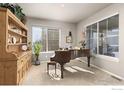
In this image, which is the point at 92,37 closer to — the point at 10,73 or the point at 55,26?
the point at 55,26

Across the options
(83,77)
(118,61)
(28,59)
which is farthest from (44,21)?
(118,61)

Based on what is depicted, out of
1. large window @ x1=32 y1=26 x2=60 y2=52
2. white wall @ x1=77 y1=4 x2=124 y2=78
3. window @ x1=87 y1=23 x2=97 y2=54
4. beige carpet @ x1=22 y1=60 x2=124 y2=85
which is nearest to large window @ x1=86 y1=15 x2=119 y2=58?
window @ x1=87 y1=23 x2=97 y2=54

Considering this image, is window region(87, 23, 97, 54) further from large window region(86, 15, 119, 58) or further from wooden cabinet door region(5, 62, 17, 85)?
wooden cabinet door region(5, 62, 17, 85)

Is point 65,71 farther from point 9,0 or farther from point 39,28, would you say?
point 9,0

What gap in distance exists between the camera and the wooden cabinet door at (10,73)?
226 centimetres

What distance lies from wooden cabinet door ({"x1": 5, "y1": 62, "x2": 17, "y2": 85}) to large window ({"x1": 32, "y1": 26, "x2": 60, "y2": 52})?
621mm

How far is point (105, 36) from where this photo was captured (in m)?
3.32

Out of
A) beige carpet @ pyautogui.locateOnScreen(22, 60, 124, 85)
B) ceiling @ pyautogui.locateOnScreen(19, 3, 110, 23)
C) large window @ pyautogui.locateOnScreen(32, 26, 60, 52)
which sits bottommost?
beige carpet @ pyautogui.locateOnScreen(22, 60, 124, 85)

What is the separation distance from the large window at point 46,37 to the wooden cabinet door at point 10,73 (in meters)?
0.62

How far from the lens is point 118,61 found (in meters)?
3.05

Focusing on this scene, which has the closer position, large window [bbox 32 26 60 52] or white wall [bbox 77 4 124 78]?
large window [bbox 32 26 60 52]

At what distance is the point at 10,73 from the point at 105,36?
8.26ft

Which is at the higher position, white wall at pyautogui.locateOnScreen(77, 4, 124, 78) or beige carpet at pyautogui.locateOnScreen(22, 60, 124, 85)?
white wall at pyautogui.locateOnScreen(77, 4, 124, 78)

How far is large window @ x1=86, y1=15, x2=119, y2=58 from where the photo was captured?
3.09m
